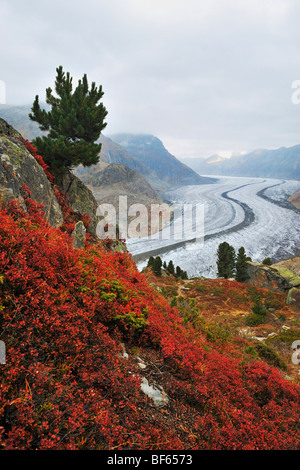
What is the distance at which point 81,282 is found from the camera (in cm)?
435

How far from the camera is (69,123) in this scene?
1352 cm

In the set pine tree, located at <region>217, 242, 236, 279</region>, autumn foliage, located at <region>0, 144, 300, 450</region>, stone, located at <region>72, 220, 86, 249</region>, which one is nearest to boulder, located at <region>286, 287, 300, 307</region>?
autumn foliage, located at <region>0, 144, 300, 450</region>

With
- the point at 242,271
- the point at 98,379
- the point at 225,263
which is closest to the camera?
the point at 98,379

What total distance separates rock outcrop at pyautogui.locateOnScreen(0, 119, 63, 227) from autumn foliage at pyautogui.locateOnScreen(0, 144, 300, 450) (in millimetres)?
3011

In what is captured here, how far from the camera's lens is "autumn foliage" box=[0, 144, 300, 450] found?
242 centimetres

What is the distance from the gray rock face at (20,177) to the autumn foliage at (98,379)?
3.01m

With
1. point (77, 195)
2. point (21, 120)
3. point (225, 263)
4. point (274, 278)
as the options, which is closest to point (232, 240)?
point (225, 263)

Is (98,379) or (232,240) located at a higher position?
(98,379)

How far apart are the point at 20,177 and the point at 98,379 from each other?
742 cm

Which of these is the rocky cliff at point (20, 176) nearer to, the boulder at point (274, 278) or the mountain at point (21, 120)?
the boulder at point (274, 278)

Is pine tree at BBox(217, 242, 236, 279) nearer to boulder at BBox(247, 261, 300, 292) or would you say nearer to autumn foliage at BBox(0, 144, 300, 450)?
boulder at BBox(247, 261, 300, 292)

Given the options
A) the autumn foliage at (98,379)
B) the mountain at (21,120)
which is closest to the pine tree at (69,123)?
the autumn foliage at (98,379)

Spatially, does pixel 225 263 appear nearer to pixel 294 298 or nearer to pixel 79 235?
pixel 294 298
